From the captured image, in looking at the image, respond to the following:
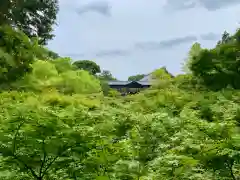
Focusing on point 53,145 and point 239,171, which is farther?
point 239,171

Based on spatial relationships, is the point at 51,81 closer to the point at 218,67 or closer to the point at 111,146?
→ the point at 218,67

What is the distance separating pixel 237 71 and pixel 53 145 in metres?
4.45

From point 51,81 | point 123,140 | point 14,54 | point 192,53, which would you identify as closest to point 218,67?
point 192,53

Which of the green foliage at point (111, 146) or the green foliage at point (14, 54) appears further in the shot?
the green foliage at point (14, 54)

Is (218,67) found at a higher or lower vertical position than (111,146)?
higher

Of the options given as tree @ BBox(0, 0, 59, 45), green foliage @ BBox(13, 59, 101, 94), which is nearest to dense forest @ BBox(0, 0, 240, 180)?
green foliage @ BBox(13, 59, 101, 94)

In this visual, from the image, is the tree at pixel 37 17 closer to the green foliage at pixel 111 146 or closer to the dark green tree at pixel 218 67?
the dark green tree at pixel 218 67

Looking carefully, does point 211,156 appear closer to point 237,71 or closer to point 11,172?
point 11,172

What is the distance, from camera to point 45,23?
17.2 metres

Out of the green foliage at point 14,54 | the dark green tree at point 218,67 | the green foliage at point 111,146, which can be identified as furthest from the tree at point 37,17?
the green foliage at point 111,146

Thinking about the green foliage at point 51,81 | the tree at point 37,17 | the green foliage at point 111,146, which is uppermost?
the tree at point 37,17

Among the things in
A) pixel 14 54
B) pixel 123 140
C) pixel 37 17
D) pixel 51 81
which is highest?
pixel 37 17

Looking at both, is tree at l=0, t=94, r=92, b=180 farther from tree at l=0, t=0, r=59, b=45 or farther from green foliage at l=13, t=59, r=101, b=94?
tree at l=0, t=0, r=59, b=45

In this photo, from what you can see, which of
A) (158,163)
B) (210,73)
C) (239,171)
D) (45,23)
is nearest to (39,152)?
(158,163)
